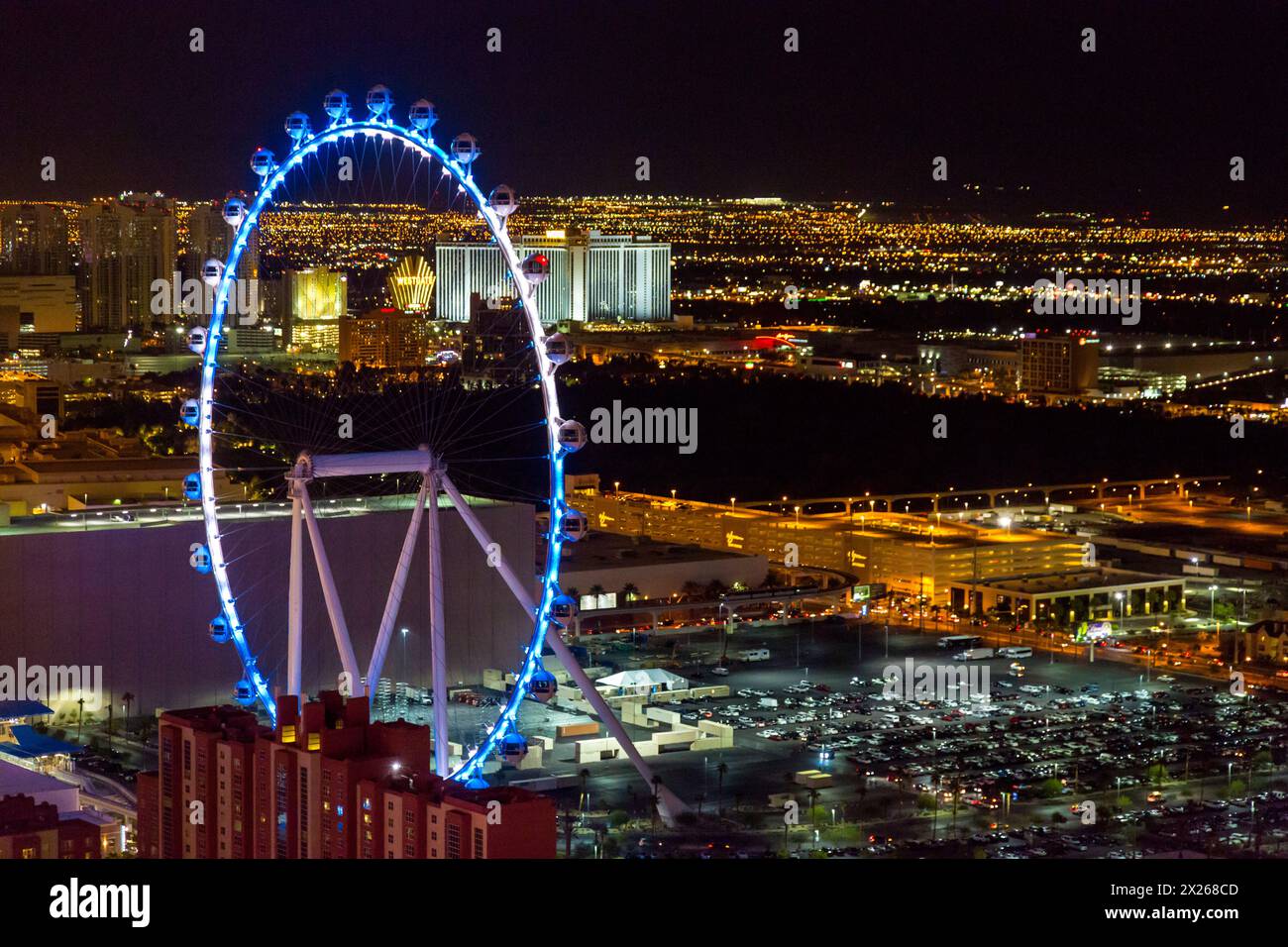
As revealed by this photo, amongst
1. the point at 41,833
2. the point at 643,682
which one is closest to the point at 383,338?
the point at 643,682

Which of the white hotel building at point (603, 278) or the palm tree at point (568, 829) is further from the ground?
the white hotel building at point (603, 278)

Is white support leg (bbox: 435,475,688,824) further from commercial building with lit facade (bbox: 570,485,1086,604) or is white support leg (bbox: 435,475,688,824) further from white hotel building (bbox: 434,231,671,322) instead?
white hotel building (bbox: 434,231,671,322)

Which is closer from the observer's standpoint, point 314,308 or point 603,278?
point 314,308

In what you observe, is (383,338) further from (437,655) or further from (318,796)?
(318,796)

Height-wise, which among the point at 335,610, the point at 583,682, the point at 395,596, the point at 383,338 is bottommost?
the point at 583,682

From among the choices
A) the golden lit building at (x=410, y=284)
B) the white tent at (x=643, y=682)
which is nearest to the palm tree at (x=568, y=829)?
the white tent at (x=643, y=682)

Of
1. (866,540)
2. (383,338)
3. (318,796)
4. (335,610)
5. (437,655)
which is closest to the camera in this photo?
(318,796)

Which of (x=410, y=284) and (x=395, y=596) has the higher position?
(x=410, y=284)

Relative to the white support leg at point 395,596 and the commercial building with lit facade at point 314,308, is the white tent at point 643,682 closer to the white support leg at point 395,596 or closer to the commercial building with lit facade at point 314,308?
the white support leg at point 395,596
